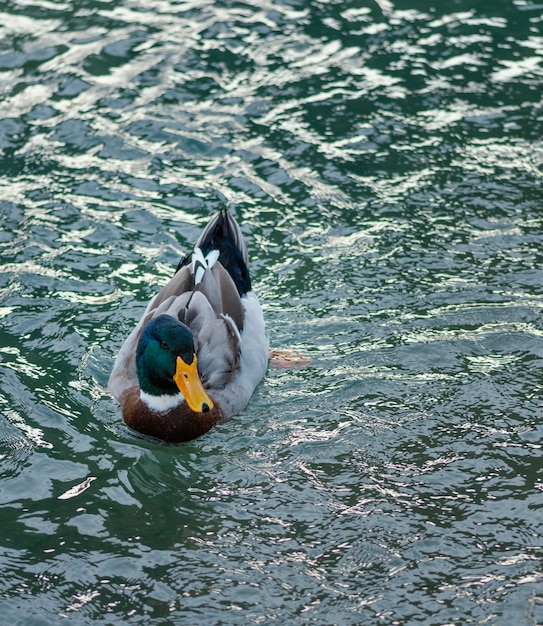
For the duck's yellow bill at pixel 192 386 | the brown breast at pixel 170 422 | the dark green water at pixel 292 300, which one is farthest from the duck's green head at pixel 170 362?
the dark green water at pixel 292 300

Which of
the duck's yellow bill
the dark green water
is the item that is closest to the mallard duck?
the duck's yellow bill

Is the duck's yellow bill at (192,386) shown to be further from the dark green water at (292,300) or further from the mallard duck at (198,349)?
the dark green water at (292,300)

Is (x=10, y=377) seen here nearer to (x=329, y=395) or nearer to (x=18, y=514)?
(x=18, y=514)

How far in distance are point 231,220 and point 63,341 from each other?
1845mm

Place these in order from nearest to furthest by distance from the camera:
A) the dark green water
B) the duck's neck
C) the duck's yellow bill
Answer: the dark green water
the duck's yellow bill
the duck's neck

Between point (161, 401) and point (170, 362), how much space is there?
0.35m

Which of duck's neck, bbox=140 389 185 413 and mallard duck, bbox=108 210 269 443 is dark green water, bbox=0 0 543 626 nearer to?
mallard duck, bbox=108 210 269 443

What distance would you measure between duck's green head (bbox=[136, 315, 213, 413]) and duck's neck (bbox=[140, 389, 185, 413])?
24 millimetres

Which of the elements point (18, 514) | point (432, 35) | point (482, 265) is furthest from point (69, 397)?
point (432, 35)

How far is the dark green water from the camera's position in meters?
6.70

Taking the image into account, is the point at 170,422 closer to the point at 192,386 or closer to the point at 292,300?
the point at 192,386

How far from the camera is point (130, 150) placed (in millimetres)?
12188

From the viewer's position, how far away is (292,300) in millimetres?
9781

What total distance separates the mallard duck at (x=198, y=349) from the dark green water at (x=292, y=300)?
0.20m
